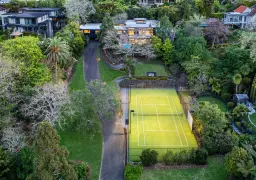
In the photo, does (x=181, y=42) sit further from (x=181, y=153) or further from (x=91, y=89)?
(x=181, y=153)

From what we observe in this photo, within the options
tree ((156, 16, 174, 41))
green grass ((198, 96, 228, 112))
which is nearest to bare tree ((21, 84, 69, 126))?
green grass ((198, 96, 228, 112))

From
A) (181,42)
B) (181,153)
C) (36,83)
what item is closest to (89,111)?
Result: (36,83)

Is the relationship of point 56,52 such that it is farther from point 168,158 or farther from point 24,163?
point 168,158

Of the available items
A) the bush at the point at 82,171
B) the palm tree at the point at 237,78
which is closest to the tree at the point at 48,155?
the bush at the point at 82,171

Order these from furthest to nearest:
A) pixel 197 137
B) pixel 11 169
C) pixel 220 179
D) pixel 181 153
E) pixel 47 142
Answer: pixel 197 137 < pixel 181 153 < pixel 220 179 < pixel 11 169 < pixel 47 142

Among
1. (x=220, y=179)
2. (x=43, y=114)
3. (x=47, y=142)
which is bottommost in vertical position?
(x=220, y=179)

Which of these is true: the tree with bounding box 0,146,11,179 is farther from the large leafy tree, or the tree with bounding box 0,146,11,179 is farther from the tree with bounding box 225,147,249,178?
the tree with bounding box 225,147,249,178
